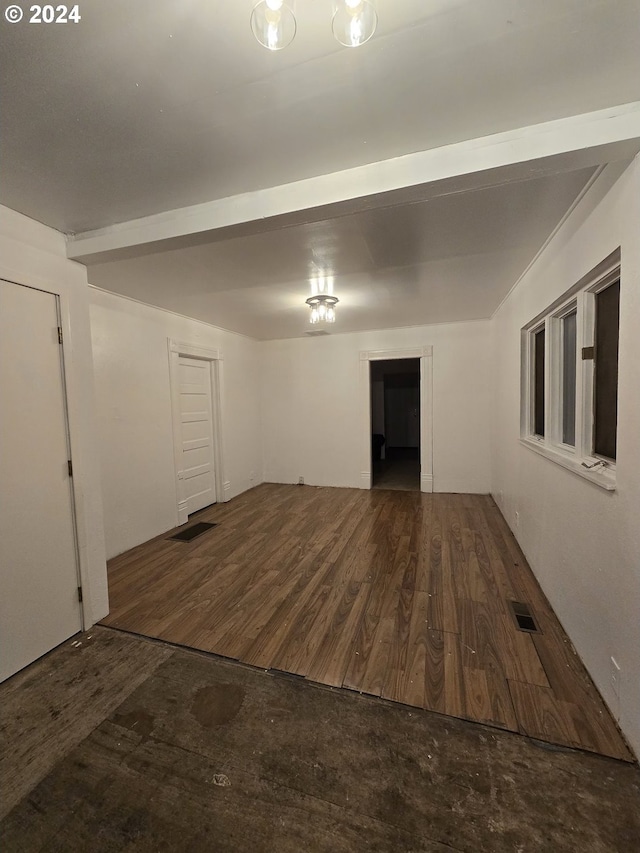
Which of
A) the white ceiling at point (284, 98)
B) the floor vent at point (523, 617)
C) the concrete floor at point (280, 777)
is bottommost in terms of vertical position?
the concrete floor at point (280, 777)

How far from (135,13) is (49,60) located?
340mm

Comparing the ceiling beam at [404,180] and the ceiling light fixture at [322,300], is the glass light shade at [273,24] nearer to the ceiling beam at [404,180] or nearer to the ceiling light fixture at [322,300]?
the ceiling beam at [404,180]

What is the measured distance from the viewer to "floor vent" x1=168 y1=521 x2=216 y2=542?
3.48m

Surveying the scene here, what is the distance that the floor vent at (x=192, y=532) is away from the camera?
11.4 ft

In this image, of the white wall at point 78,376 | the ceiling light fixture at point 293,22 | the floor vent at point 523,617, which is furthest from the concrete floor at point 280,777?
the ceiling light fixture at point 293,22

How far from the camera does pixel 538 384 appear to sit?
2846 millimetres

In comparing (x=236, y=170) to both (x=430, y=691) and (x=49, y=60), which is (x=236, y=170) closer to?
(x=49, y=60)

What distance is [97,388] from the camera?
296 cm

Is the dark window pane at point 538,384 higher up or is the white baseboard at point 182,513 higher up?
the dark window pane at point 538,384

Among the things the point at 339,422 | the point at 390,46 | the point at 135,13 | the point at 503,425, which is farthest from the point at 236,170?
the point at 339,422

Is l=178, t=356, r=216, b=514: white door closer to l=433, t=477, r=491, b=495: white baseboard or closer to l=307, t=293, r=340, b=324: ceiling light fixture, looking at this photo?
l=307, t=293, r=340, b=324: ceiling light fixture

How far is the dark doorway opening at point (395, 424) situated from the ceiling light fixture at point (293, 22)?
4.47 metres

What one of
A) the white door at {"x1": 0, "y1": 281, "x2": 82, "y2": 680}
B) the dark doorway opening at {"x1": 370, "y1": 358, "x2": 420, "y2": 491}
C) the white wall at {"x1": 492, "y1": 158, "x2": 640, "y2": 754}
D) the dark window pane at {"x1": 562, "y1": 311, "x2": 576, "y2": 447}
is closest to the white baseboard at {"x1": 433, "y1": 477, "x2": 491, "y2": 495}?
the dark doorway opening at {"x1": 370, "y1": 358, "x2": 420, "y2": 491}

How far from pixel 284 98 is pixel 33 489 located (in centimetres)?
216
